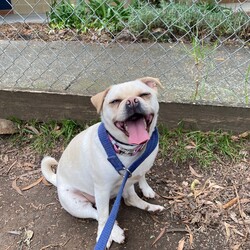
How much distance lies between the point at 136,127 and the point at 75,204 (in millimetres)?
845

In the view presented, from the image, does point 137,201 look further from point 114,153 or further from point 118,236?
point 114,153

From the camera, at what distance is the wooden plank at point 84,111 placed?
3.15 metres

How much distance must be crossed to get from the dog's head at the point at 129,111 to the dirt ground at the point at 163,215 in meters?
0.81

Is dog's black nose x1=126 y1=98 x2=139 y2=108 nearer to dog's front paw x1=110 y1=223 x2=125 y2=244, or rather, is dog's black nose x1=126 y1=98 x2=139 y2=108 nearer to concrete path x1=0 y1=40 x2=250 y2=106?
dog's front paw x1=110 y1=223 x2=125 y2=244

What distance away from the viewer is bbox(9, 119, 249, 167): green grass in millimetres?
3072

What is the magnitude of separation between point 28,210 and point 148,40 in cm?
295

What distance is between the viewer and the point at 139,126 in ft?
6.70

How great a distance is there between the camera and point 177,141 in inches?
127

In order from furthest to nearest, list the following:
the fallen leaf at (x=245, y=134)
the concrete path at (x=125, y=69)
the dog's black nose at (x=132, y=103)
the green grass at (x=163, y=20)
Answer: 1. the green grass at (x=163, y=20)
2. the concrete path at (x=125, y=69)
3. the fallen leaf at (x=245, y=134)
4. the dog's black nose at (x=132, y=103)

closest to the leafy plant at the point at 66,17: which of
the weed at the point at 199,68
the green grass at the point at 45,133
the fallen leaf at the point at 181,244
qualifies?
the weed at the point at 199,68

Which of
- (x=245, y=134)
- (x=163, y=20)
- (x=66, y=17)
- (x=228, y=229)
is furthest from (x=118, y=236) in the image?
(x=66, y=17)

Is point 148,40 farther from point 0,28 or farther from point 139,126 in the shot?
point 139,126

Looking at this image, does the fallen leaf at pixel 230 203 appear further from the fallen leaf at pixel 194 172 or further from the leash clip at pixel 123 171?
the leash clip at pixel 123 171

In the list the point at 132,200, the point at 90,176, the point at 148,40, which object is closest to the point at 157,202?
the point at 132,200
